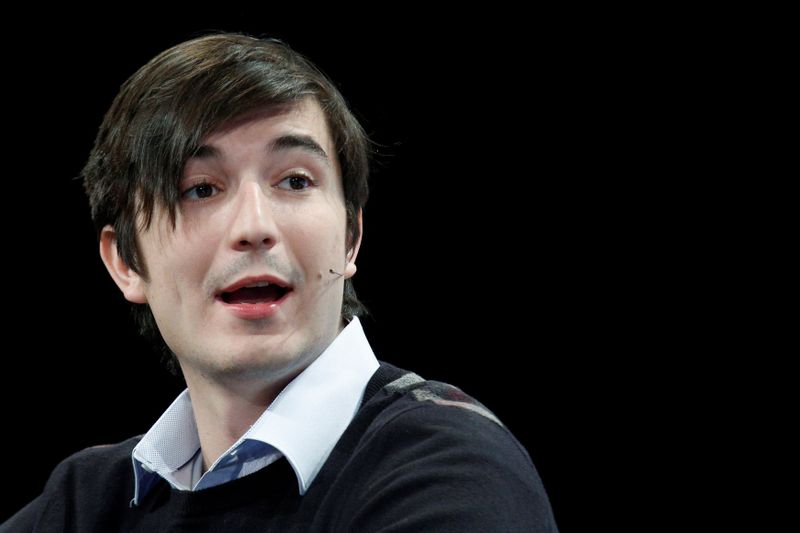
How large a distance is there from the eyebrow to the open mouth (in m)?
0.22

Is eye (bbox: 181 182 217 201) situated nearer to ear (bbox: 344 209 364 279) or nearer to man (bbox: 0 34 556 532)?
man (bbox: 0 34 556 532)

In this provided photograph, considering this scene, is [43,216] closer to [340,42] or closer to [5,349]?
[5,349]

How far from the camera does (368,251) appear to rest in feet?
10.2

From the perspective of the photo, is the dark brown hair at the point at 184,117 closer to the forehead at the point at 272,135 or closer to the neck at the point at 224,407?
the forehead at the point at 272,135

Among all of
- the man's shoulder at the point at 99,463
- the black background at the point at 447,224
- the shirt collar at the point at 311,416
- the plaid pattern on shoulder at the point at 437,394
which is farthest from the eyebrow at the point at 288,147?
the black background at the point at 447,224

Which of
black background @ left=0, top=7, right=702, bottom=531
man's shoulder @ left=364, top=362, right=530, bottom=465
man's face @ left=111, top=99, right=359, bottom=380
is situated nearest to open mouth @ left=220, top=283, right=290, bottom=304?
man's face @ left=111, top=99, right=359, bottom=380

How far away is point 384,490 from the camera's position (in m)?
1.40

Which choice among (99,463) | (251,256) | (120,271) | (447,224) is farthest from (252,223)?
(447,224)

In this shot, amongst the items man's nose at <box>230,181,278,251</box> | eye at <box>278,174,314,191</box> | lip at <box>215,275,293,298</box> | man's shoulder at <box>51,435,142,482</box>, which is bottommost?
man's shoulder at <box>51,435,142,482</box>

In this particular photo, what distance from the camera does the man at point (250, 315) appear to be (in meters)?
1.58

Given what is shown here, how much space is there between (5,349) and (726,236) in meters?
2.16

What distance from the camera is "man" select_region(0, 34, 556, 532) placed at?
5.17ft

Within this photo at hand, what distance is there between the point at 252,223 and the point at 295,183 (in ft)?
0.47

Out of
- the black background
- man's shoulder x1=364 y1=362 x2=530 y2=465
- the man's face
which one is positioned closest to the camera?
man's shoulder x1=364 y1=362 x2=530 y2=465
